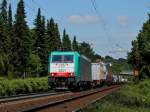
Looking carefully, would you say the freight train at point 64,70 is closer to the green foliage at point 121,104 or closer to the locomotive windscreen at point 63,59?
the locomotive windscreen at point 63,59

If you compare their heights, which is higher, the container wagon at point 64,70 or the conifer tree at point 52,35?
the conifer tree at point 52,35

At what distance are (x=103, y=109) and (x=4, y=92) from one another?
1977cm

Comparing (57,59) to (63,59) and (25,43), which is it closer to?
(63,59)

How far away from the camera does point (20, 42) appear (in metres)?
97.4

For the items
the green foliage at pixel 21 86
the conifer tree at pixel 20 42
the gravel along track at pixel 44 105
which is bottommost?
the gravel along track at pixel 44 105

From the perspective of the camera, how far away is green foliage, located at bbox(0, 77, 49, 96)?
121 ft

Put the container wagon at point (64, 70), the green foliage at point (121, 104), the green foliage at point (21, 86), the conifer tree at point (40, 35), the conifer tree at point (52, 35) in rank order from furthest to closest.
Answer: the conifer tree at point (52, 35) < the conifer tree at point (40, 35) < the container wagon at point (64, 70) < the green foliage at point (21, 86) < the green foliage at point (121, 104)

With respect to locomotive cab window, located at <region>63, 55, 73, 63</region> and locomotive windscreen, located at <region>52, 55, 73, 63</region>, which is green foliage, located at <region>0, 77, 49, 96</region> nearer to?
locomotive windscreen, located at <region>52, 55, 73, 63</region>

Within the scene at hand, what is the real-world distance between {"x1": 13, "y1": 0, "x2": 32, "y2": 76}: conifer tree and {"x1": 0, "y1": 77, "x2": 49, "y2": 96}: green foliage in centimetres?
4990

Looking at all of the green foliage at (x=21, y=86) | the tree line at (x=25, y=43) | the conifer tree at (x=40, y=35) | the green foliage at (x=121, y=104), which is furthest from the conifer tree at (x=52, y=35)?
the green foliage at (x=121, y=104)

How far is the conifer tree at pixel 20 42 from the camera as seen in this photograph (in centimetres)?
9775

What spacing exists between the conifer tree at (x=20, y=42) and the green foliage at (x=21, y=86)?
49.9 metres

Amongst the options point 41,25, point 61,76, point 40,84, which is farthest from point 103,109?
point 41,25

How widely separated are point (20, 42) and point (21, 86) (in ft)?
188
